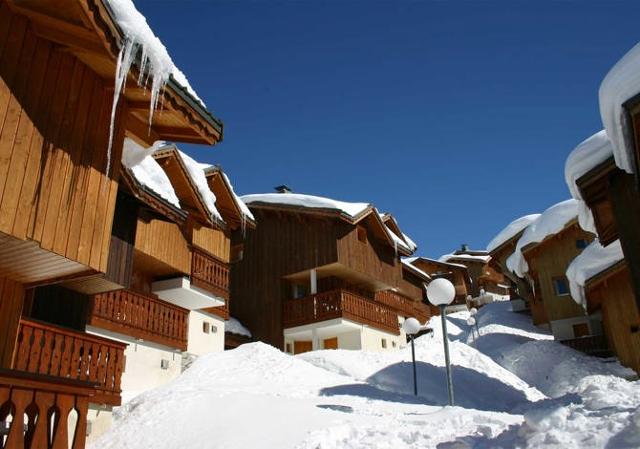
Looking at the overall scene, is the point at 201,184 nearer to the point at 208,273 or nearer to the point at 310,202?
the point at 208,273

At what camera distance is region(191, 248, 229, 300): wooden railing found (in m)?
16.6

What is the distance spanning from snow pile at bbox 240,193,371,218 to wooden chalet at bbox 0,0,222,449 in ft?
52.1

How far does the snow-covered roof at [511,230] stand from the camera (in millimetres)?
36625

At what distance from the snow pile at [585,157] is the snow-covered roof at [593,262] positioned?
8628 millimetres

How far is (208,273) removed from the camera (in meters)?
17.3

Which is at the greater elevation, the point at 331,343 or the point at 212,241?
the point at 212,241

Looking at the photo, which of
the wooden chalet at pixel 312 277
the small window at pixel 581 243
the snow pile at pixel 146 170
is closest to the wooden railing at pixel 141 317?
the snow pile at pixel 146 170

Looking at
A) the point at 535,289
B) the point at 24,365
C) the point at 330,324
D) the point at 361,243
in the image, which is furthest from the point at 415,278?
the point at 24,365

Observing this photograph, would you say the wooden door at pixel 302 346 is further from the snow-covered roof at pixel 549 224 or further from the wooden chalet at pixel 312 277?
the snow-covered roof at pixel 549 224

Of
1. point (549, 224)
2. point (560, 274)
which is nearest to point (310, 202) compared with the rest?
point (549, 224)

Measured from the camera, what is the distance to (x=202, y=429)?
9.02 metres

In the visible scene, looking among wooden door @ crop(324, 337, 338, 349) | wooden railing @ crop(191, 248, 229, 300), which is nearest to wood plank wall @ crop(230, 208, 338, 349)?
wooden door @ crop(324, 337, 338, 349)

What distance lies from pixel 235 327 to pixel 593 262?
14537 mm

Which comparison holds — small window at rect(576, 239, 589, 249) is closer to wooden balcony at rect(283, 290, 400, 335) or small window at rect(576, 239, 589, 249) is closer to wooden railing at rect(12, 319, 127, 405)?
wooden balcony at rect(283, 290, 400, 335)
